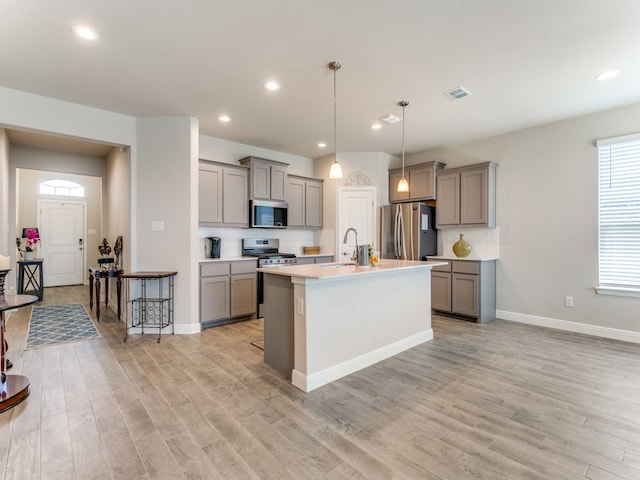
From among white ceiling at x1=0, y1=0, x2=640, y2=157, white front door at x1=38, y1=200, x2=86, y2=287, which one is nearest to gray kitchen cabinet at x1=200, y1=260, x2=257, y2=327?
white ceiling at x1=0, y1=0, x2=640, y2=157

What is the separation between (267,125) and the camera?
4.49 metres

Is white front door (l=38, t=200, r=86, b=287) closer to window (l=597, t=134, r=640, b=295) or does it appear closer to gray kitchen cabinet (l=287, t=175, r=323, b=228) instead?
gray kitchen cabinet (l=287, t=175, r=323, b=228)

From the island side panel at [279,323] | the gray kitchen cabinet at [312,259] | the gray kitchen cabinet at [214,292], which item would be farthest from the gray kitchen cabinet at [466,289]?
the gray kitchen cabinet at [214,292]

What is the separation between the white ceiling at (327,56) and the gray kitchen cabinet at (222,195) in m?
0.80

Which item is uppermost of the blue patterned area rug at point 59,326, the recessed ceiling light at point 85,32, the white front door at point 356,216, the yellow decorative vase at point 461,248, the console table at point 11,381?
the recessed ceiling light at point 85,32

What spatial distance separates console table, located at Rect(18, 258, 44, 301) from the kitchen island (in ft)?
18.8

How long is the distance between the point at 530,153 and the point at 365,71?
305 centimetres

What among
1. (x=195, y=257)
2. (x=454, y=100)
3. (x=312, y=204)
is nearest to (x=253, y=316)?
(x=195, y=257)

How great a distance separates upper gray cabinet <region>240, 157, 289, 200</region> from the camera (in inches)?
201

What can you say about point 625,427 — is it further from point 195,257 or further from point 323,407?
point 195,257

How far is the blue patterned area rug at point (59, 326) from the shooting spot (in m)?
3.79

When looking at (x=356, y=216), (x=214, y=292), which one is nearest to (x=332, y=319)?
(x=214, y=292)

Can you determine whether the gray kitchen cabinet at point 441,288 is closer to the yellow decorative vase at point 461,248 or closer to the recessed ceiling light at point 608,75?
the yellow decorative vase at point 461,248

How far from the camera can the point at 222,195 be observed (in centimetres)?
482
